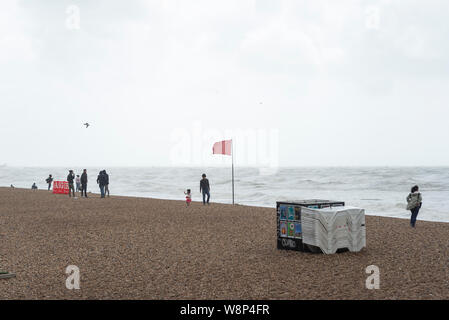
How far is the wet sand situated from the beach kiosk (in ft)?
0.88

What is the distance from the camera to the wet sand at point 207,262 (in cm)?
700

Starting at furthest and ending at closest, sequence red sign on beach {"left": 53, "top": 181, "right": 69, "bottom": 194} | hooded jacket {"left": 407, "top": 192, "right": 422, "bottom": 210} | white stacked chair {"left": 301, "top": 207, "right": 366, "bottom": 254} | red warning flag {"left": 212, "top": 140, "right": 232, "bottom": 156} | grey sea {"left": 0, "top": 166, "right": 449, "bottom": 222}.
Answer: red sign on beach {"left": 53, "top": 181, "right": 69, "bottom": 194} < grey sea {"left": 0, "top": 166, "right": 449, "bottom": 222} < red warning flag {"left": 212, "top": 140, "right": 232, "bottom": 156} < hooded jacket {"left": 407, "top": 192, "right": 422, "bottom": 210} < white stacked chair {"left": 301, "top": 207, "right": 366, "bottom": 254}

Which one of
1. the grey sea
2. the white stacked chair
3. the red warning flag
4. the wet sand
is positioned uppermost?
the red warning flag

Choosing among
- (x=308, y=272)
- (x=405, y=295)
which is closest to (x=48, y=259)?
(x=308, y=272)

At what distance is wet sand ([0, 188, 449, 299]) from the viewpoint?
23.0ft

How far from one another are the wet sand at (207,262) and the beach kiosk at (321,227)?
0.88 ft

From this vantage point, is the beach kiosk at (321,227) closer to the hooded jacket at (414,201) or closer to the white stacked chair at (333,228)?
the white stacked chair at (333,228)

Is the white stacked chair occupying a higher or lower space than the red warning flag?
lower

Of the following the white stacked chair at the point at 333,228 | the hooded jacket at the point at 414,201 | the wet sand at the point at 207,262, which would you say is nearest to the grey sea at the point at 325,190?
the hooded jacket at the point at 414,201

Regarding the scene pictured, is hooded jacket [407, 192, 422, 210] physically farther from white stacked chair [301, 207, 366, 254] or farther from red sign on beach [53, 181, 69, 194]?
red sign on beach [53, 181, 69, 194]

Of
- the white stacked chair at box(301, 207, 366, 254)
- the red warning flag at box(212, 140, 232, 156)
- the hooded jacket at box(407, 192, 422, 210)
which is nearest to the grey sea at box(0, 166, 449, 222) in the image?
the red warning flag at box(212, 140, 232, 156)

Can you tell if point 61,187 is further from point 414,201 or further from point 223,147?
point 414,201

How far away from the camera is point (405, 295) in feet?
21.9
